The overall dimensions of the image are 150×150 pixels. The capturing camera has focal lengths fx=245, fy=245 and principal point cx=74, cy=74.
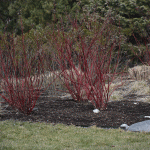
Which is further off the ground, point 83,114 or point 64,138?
point 64,138

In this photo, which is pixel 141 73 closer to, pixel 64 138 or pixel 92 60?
pixel 92 60

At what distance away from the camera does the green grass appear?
3791 mm

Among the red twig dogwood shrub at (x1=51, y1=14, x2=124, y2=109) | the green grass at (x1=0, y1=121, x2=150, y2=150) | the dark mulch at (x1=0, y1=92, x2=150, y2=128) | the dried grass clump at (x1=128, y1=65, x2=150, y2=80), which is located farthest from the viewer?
the dried grass clump at (x1=128, y1=65, x2=150, y2=80)

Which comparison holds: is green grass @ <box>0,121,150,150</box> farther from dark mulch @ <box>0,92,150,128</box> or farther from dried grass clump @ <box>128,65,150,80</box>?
dried grass clump @ <box>128,65,150,80</box>

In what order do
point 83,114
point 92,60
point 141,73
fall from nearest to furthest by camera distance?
1. point 83,114
2. point 92,60
3. point 141,73

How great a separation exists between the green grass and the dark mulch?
423mm

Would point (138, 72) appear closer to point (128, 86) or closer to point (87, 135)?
point (128, 86)

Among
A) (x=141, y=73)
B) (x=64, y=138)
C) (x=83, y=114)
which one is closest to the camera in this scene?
(x=64, y=138)

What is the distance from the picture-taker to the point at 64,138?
423 cm

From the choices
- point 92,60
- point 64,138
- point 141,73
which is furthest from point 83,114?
point 141,73

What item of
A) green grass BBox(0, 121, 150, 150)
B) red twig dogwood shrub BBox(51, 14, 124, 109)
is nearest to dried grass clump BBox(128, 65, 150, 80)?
red twig dogwood shrub BBox(51, 14, 124, 109)

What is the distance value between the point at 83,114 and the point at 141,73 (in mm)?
5545

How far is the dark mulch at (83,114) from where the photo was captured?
5246mm

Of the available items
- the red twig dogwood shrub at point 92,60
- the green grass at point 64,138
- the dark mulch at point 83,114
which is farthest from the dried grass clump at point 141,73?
the green grass at point 64,138
